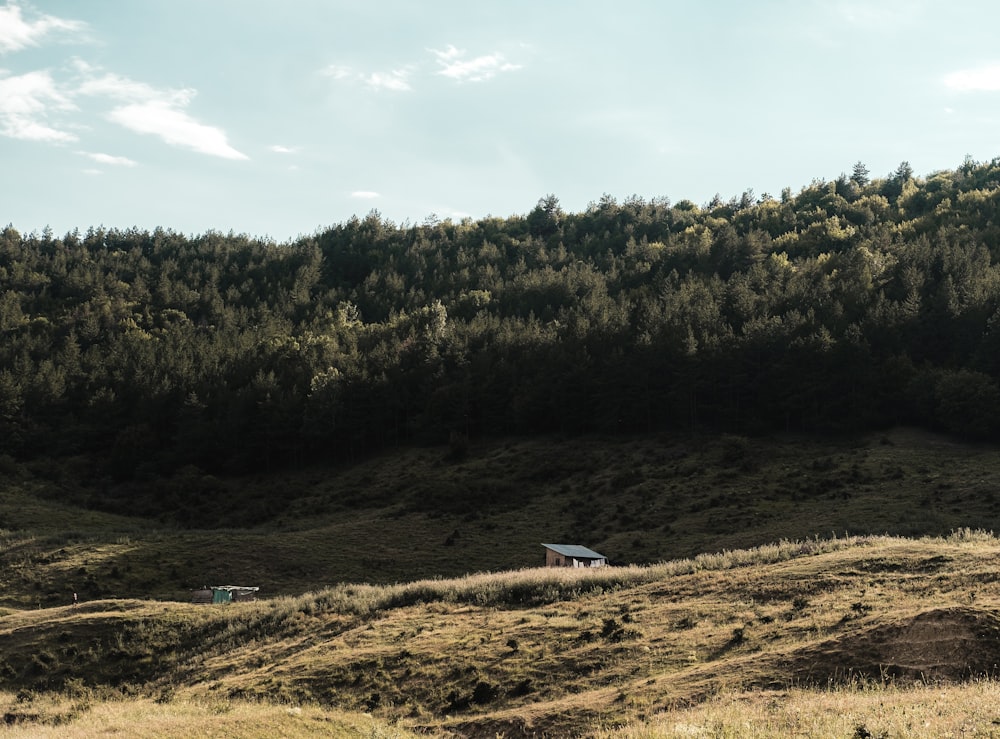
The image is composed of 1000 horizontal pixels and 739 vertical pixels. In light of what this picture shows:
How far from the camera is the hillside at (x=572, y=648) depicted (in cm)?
2005

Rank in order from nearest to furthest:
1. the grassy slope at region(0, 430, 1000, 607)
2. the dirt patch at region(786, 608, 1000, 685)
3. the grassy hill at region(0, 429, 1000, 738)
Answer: the dirt patch at region(786, 608, 1000, 685) < the grassy hill at region(0, 429, 1000, 738) < the grassy slope at region(0, 430, 1000, 607)

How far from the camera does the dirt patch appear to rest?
65.1 feet

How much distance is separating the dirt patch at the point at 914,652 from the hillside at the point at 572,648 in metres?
0.05

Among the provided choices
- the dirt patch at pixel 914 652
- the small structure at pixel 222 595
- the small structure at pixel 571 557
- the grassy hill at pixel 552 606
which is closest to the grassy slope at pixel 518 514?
the grassy hill at pixel 552 606

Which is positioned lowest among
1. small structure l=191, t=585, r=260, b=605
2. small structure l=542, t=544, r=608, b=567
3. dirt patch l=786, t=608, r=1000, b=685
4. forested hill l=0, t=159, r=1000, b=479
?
small structure l=191, t=585, r=260, b=605

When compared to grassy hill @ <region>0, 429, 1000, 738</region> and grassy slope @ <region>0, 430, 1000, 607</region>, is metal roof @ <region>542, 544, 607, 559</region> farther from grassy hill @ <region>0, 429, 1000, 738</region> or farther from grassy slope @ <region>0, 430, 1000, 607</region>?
grassy slope @ <region>0, 430, 1000, 607</region>

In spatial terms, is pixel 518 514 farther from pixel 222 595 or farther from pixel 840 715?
pixel 840 715

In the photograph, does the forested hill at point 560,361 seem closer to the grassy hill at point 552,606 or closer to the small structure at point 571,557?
the grassy hill at point 552,606

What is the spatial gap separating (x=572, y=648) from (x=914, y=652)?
10698 mm

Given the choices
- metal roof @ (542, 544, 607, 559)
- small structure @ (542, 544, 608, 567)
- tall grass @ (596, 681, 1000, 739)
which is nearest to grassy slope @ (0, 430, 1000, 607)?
metal roof @ (542, 544, 607, 559)

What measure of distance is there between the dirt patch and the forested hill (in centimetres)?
6320

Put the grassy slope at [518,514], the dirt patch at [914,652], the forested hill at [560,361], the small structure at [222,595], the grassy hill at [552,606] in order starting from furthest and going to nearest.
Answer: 1. the forested hill at [560,361]
2. the grassy slope at [518,514]
3. the small structure at [222,595]
4. the grassy hill at [552,606]
5. the dirt patch at [914,652]

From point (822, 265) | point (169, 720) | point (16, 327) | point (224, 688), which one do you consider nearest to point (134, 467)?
point (16, 327)

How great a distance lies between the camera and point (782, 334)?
9219cm
